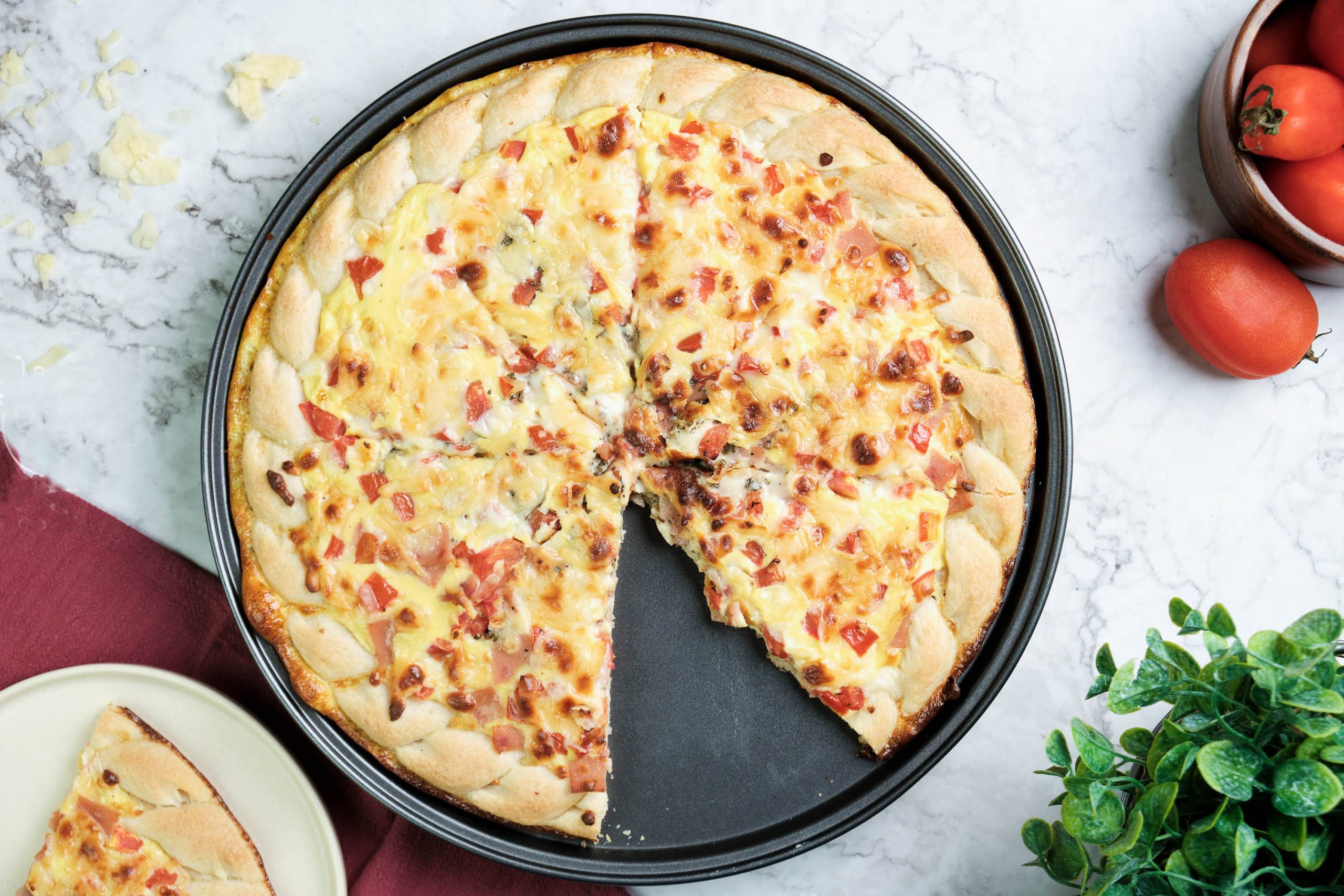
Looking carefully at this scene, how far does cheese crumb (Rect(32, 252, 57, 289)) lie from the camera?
4.13 m

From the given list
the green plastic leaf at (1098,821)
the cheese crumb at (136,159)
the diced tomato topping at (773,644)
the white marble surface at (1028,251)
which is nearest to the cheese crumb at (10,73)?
the white marble surface at (1028,251)

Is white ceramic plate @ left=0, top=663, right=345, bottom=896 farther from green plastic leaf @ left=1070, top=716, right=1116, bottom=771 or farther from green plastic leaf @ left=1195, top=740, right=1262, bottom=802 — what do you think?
green plastic leaf @ left=1195, top=740, right=1262, bottom=802

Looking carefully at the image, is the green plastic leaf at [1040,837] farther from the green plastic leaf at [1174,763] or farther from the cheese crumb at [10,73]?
the cheese crumb at [10,73]

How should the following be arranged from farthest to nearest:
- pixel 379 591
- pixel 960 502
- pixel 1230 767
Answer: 1. pixel 960 502
2. pixel 379 591
3. pixel 1230 767

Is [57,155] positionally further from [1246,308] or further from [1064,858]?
[1246,308]

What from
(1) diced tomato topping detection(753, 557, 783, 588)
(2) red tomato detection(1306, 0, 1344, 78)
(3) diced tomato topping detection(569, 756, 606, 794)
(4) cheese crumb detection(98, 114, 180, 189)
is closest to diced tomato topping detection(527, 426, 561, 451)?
(1) diced tomato topping detection(753, 557, 783, 588)

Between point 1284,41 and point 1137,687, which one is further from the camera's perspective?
point 1284,41

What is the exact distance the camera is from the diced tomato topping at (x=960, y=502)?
3680mm

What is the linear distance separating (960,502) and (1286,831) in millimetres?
1443

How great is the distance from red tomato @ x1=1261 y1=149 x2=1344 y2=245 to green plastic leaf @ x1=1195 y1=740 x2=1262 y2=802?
2150mm

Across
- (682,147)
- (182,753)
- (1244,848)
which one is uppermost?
(682,147)

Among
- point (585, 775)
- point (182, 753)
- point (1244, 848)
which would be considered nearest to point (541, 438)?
point (585, 775)

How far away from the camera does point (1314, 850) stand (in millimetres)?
2514

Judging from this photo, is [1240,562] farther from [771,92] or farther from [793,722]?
[771,92]
